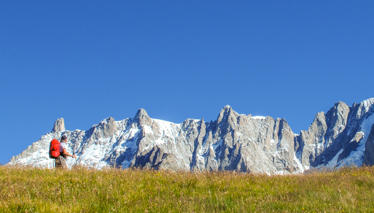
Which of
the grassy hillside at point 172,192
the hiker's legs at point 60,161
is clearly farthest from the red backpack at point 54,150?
the grassy hillside at point 172,192

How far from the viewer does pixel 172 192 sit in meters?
8.97

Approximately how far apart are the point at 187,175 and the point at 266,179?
9.47 ft

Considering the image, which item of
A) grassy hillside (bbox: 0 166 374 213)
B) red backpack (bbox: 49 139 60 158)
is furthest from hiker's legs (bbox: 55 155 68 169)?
grassy hillside (bbox: 0 166 374 213)

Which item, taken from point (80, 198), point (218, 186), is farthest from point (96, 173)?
point (218, 186)

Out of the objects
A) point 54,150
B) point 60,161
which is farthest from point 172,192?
point 54,150

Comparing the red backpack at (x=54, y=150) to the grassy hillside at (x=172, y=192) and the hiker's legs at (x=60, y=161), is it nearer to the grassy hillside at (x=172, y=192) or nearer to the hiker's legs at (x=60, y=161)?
the hiker's legs at (x=60, y=161)

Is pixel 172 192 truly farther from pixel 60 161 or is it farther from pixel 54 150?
pixel 54 150

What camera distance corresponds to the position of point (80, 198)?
775cm

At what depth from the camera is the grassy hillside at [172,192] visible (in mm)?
7305

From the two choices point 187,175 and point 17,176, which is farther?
Answer: point 187,175

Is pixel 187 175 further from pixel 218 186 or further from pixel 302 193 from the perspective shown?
pixel 302 193

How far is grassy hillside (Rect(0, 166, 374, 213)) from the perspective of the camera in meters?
7.30

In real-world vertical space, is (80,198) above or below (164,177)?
below

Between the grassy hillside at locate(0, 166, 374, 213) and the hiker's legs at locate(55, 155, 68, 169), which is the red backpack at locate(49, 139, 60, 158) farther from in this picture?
the grassy hillside at locate(0, 166, 374, 213)
